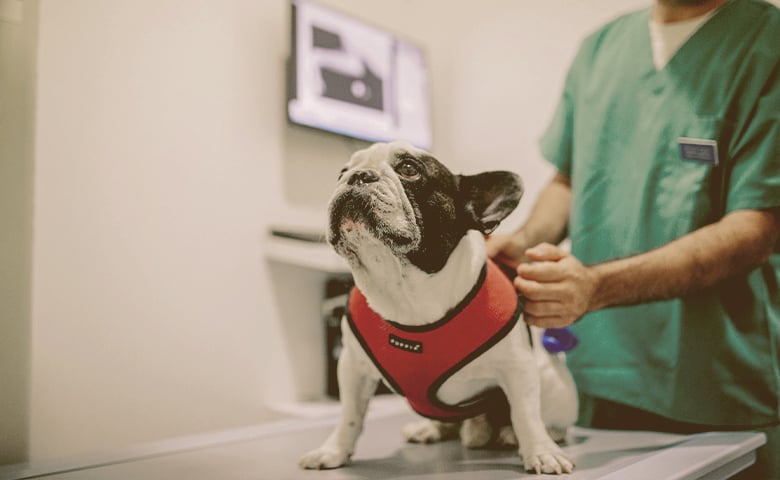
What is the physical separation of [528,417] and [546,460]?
2.4 inches

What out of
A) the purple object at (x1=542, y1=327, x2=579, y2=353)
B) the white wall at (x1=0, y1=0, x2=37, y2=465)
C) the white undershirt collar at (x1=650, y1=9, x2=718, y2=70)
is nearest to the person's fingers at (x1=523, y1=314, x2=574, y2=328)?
the purple object at (x1=542, y1=327, x2=579, y2=353)

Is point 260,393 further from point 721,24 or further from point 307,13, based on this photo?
point 721,24

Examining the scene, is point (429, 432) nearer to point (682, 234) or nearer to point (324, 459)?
point (324, 459)

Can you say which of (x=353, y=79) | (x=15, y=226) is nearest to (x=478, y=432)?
(x=15, y=226)

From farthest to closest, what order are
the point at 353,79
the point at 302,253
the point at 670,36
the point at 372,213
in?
the point at 353,79
the point at 302,253
the point at 670,36
the point at 372,213

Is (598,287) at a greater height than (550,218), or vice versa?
(550,218)

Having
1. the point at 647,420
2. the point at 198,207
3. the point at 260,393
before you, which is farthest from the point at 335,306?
the point at 647,420

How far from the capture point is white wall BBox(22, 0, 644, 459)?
1.57 metres

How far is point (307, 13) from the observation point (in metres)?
2.09

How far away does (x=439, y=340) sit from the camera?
2.63 feet

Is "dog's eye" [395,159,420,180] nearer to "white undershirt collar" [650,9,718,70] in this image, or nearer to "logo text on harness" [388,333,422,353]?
"logo text on harness" [388,333,422,353]

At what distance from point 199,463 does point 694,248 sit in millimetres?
885

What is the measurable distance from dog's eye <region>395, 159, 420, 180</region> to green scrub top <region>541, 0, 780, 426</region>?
601mm

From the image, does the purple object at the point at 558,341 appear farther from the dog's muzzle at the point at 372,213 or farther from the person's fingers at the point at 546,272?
the dog's muzzle at the point at 372,213
